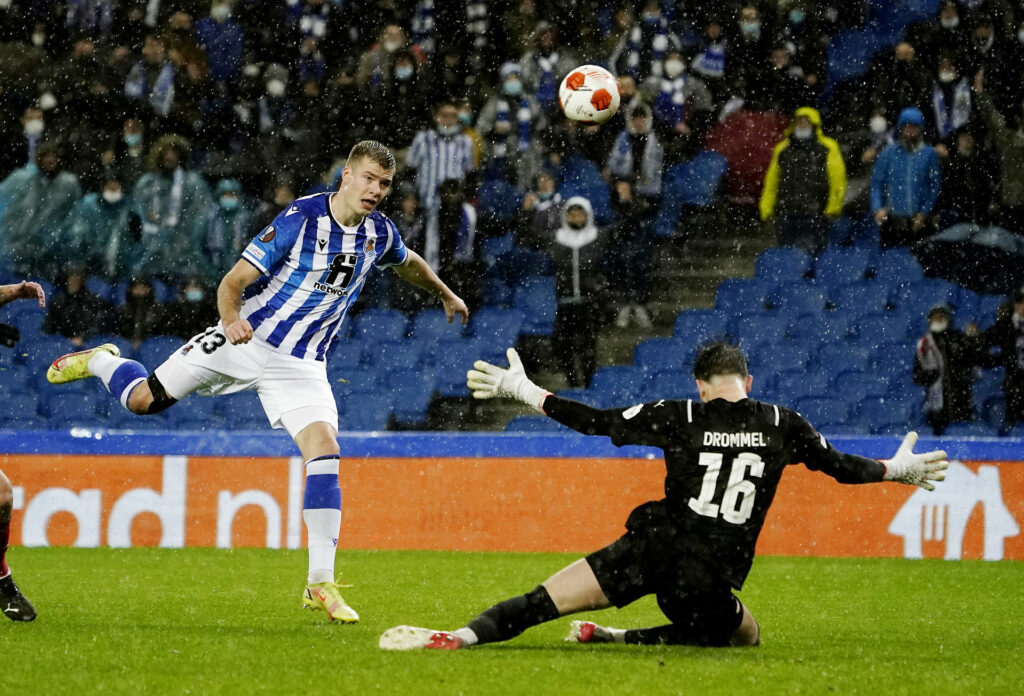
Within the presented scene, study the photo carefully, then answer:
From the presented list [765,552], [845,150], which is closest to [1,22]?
[845,150]

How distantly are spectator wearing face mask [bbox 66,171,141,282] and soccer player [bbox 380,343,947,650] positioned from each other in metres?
8.20

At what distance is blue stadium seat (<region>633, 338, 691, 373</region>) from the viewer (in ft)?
40.9

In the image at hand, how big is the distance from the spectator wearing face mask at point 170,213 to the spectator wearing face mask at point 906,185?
235 inches

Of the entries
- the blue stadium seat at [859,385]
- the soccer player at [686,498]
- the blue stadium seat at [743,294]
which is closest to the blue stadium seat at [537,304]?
the blue stadium seat at [743,294]

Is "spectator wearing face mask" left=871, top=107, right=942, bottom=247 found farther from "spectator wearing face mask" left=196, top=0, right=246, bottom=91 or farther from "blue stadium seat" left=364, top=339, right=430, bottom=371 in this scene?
"spectator wearing face mask" left=196, top=0, right=246, bottom=91

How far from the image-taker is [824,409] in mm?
12023

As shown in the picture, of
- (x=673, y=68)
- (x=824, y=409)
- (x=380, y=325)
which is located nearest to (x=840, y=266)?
(x=824, y=409)

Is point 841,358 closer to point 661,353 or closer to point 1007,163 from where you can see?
point 661,353

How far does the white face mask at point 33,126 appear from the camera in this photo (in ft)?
43.1

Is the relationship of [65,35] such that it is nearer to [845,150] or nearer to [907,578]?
[845,150]

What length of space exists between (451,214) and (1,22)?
5.66m

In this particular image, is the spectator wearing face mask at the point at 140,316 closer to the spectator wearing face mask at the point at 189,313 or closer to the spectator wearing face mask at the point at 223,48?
the spectator wearing face mask at the point at 189,313

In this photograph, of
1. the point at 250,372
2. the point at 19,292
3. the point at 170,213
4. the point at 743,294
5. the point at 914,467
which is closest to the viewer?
the point at 914,467

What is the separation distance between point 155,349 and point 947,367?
263 inches
